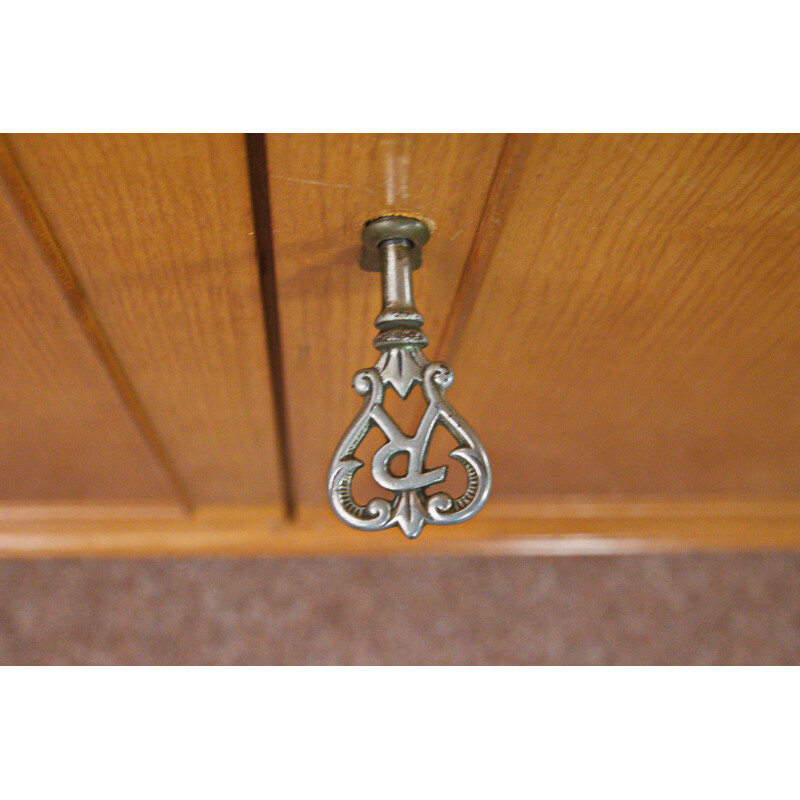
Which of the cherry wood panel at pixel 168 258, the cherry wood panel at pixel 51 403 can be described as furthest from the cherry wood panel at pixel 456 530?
the cherry wood panel at pixel 168 258

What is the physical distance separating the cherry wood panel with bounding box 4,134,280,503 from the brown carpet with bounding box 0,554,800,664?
0.96 ft

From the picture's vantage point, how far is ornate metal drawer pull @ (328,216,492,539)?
9.1 inches

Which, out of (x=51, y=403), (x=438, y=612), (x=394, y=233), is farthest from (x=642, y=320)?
(x=438, y=612)

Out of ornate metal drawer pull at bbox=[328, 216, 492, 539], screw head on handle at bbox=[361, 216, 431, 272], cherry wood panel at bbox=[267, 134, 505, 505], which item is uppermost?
cherry wood panel at bbox=[267, 134, 505, 505]

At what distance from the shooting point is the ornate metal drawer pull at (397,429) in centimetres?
23

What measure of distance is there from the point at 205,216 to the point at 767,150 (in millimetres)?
176

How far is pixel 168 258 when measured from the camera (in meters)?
0.25

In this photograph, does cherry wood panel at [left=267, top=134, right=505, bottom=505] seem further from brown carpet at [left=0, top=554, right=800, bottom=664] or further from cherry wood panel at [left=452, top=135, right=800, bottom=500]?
brown carpet at [left=0, top=554, right=800, bottom=664]

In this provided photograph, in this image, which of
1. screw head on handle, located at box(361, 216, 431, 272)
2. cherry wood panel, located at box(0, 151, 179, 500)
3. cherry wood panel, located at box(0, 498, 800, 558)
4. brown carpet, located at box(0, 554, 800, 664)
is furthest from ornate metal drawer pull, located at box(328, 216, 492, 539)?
brown carpet, located at box(0, 554, 800, 664)

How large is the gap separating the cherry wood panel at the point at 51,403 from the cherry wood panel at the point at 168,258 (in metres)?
0.01

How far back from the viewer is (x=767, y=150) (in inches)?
8.3

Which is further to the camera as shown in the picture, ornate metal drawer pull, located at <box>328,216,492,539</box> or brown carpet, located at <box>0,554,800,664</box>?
brown carpet, located at <box>0,554,800,664</box>

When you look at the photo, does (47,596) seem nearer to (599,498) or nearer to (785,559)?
(599,498)

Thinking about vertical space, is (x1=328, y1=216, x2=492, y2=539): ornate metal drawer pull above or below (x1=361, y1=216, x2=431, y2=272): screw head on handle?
below
